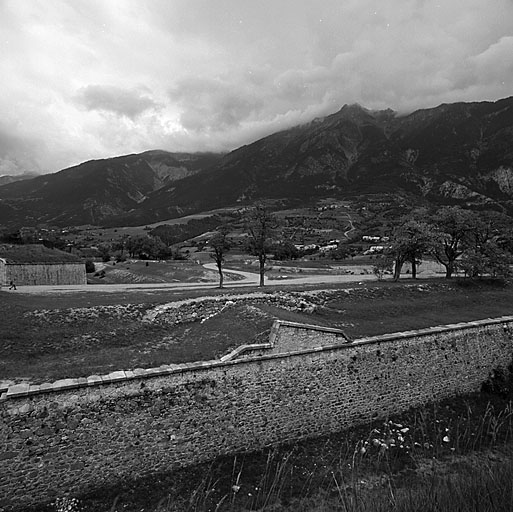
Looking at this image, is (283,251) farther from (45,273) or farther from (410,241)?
(45,273)

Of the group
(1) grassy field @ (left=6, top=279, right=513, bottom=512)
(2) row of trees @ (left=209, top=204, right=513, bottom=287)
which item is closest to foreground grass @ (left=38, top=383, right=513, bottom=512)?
(1) grassy field @ (left=6, top=279, right=513, bottom=512)

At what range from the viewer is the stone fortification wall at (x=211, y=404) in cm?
1054

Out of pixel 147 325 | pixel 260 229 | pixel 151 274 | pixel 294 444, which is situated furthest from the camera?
pixel 151 274

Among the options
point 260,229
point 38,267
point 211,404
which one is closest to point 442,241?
point 260,229

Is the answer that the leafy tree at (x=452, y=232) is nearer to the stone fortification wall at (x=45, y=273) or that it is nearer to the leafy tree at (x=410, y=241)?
the leafy tree at (x=410, y=241)

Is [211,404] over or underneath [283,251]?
underneath

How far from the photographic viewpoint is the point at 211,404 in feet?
42.3

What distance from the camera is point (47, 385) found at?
424 inches

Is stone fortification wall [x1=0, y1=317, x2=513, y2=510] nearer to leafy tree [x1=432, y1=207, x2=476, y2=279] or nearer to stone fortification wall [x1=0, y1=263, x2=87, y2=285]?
leafy tree [x1=432, y1=207, x2=476, y2=279]

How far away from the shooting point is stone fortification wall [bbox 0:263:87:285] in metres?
38.3

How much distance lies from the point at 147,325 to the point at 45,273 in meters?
28.3

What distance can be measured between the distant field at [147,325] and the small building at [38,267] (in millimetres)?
19685

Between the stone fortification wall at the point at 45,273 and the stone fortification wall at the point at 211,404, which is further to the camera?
the stone fortification wall at the point at 45,273

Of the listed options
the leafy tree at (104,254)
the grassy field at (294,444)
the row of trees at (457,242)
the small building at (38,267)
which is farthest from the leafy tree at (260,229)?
the leafy tree at (104,254)
